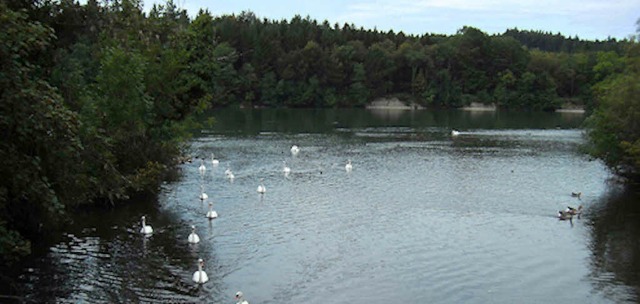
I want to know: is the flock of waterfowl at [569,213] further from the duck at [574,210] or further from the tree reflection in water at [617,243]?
the tree reflection in water at [617,243]

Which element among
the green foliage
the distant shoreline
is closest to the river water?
the green foliage

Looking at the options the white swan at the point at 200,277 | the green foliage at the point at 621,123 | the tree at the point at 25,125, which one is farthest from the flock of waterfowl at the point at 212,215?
the tree at the point at 25,125

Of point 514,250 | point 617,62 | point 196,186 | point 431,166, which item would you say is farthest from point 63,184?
point 617,62

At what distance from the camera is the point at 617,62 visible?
5228 centimetres

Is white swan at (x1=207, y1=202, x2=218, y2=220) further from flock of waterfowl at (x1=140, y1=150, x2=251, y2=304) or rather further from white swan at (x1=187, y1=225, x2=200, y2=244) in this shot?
white swan at (x1=187, y1=225, x2=200, y2=244)

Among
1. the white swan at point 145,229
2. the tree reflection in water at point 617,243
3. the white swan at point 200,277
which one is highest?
the white swan at point 145,229

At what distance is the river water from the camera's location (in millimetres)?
24094

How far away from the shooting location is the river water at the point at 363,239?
79.0ft

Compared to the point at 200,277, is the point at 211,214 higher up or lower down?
higher up

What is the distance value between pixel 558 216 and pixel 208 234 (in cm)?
1995

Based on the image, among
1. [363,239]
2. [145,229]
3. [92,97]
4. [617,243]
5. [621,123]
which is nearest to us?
[145,229]

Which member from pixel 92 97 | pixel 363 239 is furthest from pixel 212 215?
pixel 92 97

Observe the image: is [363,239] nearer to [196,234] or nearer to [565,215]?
[196,234]

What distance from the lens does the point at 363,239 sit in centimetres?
3158
